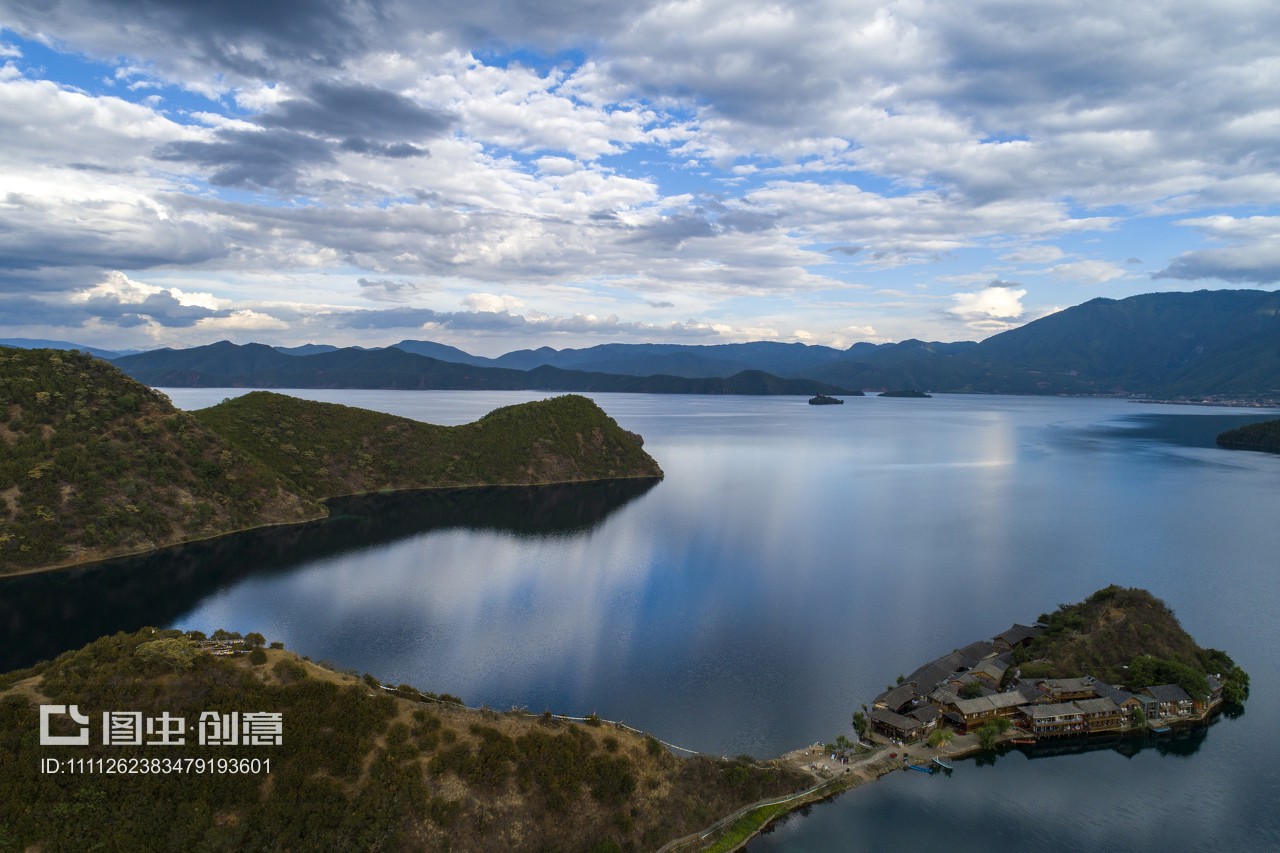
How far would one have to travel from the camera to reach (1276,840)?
39188 millimetres

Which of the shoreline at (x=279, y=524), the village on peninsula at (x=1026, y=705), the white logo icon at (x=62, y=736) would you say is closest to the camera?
the white logo icon at (x=62, y=736)

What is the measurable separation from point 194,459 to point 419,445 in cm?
4972

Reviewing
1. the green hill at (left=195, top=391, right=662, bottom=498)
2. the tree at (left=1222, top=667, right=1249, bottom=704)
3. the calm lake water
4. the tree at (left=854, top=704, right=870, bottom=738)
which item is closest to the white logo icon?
the calm lake water

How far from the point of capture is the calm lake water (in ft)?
142

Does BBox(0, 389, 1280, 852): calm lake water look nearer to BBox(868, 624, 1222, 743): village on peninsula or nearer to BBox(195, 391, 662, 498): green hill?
BBox(868, 624, 1222, 743): village on peninsula

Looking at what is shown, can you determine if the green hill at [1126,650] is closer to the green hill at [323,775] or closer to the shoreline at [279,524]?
the green hill at [323,775]

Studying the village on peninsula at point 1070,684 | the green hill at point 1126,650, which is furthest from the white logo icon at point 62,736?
the green hill at point 1126,650

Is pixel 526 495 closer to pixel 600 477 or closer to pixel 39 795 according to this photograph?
pixel 600 477

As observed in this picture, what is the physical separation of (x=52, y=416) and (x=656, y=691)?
9475cm

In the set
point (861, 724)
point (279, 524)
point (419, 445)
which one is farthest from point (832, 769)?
point (419, 445)

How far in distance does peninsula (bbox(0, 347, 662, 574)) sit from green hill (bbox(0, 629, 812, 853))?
6038cm

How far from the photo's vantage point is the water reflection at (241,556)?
2603 inches

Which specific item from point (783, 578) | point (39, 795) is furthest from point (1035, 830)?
point (39, 795)

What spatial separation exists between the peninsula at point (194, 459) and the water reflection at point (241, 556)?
14.4ft
